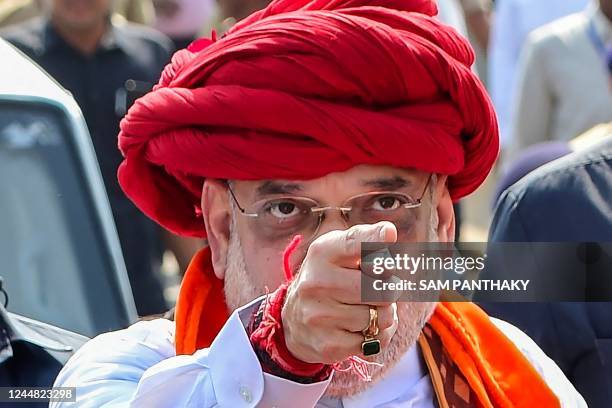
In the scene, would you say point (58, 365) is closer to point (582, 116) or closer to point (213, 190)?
point (213, 190)

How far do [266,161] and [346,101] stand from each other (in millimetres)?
173

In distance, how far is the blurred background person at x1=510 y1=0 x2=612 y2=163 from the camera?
19.8 ft

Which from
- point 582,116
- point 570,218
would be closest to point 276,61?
point 570,218

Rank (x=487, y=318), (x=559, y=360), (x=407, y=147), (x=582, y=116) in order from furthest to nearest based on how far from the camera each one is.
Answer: (x=582, y=116) < (x=559, y=360) < (x=487, y=318) < (x=407, y=147)

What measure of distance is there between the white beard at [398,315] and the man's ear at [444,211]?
0.15 ft

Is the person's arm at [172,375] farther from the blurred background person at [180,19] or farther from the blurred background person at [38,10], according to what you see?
the blurred background person at [180,19]

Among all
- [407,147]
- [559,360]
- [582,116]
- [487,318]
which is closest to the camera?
[407,147]

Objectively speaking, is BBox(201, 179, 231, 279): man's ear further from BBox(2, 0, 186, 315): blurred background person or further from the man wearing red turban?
BBox(2, 0, 186, 315): blurred background person

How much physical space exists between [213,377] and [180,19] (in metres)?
6.31

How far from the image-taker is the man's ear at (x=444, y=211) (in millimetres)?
2955

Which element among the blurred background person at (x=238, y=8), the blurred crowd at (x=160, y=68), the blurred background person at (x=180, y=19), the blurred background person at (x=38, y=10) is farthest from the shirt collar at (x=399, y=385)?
the blurred background person at (x=180, y=19)

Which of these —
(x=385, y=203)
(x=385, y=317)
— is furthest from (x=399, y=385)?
(x=385, y=317)

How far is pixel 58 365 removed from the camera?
3182 mm

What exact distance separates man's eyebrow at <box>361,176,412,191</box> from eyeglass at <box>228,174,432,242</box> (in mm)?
11
